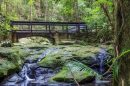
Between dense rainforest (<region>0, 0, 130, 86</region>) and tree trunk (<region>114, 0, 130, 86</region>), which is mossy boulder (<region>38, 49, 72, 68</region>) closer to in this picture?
dense rainforest (<region>0, 0, 130, 86</region>)

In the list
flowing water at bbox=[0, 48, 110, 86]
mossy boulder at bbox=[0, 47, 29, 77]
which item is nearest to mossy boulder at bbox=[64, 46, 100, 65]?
flowing water at bbox=[0, 48, 110, 86]

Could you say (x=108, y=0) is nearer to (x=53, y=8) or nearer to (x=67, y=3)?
(x=67, y=3)

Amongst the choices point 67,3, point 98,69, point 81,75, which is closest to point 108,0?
point 67,3

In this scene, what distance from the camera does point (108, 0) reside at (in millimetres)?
8406

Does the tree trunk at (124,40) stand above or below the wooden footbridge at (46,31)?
above

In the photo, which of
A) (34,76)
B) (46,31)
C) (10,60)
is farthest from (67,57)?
(46,31)

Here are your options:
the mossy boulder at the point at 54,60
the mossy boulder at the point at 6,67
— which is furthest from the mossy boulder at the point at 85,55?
the mossy boulder at the point at 6,67

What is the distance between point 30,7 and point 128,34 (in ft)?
105

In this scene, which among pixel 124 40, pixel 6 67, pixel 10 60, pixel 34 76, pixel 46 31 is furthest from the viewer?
pixel 46 31

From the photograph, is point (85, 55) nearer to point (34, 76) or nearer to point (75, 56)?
point (75, 56)

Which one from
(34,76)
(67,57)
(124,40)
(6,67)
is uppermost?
(124,40)

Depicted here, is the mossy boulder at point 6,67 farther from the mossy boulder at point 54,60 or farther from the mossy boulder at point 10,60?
the mossy boulder at point 54,60

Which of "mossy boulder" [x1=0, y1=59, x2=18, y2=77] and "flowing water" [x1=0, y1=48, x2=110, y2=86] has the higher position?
"mossy boulder" [x1=0, y1=59, x2=18, y2=77]

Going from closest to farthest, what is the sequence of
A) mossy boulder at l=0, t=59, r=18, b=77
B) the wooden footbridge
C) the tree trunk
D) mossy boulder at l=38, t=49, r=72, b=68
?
the tree trunk < mossy boulder at l=0, t=59, r=18, b=77 < mossy boulder at l=38, t=49, r=72, b=68 < the wooden footbridge
